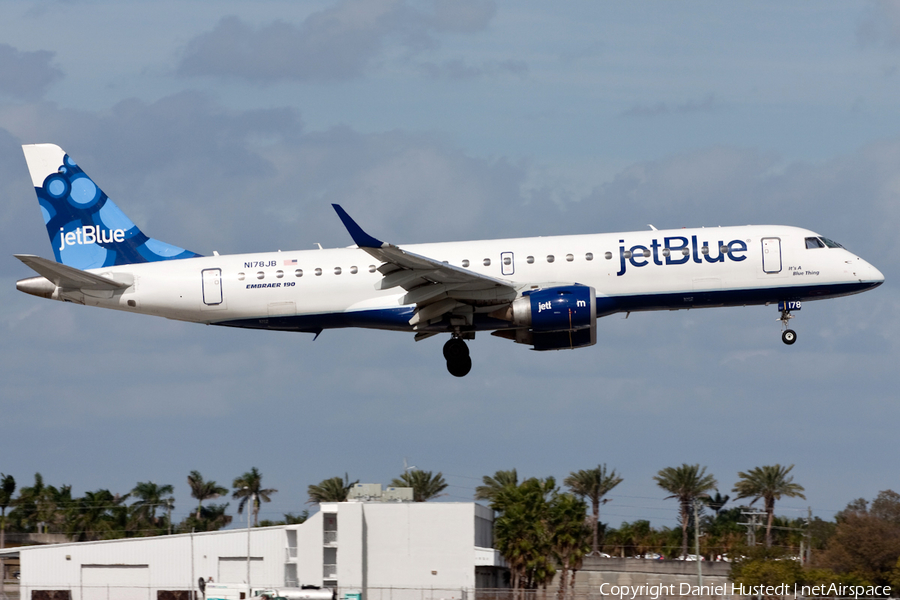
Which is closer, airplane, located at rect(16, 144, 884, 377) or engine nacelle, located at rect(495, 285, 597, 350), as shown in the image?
engine nacelle, located at rect(495, 285, 597, 350)

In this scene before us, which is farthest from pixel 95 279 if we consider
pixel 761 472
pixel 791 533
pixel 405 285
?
pixel 761 472

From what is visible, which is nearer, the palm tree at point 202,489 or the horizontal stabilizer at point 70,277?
the horizontal stabilizer at point 70,277

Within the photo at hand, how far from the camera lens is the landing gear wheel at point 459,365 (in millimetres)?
39594

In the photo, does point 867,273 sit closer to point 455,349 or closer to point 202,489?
point 455,349

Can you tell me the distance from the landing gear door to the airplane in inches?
1.4

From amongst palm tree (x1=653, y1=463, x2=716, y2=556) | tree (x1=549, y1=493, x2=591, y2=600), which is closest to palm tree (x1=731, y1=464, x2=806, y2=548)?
palm tree (x1=653, y1=463, x2=716, y2=556)

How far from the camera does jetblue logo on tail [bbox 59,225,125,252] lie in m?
41.6

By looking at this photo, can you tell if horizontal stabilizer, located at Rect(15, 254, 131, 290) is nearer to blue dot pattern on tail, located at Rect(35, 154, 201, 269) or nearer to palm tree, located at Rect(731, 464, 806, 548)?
blue dot pattern on tail, located at Rect(35, 154, 201, 269)

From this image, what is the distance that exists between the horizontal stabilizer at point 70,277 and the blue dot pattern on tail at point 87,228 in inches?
88.5

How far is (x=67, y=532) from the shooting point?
91.8 meters

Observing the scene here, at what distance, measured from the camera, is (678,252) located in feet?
123

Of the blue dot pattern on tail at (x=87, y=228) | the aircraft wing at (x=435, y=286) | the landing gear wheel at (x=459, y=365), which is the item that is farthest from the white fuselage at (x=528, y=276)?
the landing gear wheel at (x=459, y=365)

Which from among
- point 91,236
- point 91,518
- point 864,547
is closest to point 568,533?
point 864,547

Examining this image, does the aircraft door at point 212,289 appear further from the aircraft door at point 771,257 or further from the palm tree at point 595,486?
the palm tree at point 595,486
